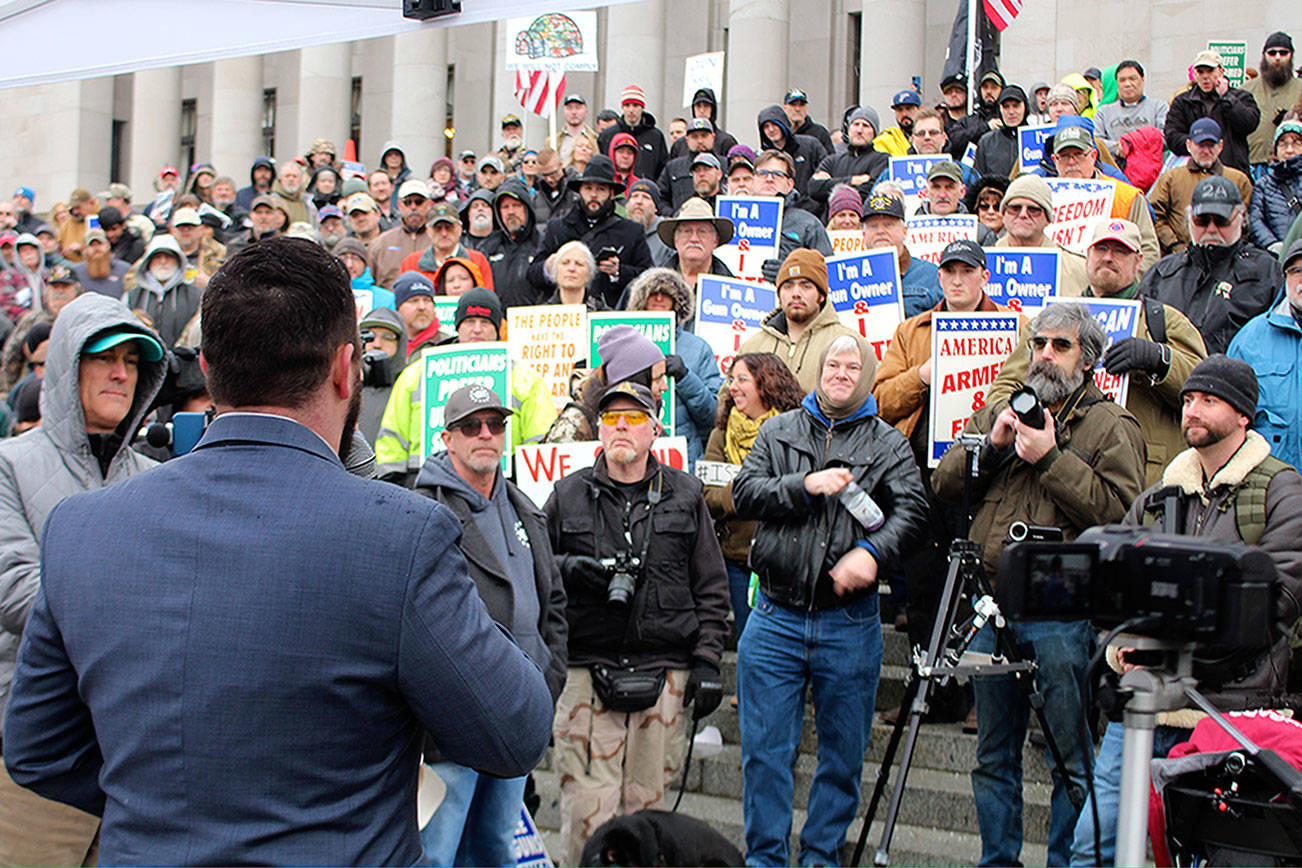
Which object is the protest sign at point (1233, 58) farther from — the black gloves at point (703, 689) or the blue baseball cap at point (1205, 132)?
the black gloves at point (703, 689)

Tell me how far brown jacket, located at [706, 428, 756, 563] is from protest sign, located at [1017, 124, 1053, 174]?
23.3 feet

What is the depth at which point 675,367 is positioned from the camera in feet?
28.0

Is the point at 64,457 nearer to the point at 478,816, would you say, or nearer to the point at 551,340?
the point at 478,816

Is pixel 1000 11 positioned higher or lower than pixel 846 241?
higher

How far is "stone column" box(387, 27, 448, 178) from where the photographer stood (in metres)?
32.2

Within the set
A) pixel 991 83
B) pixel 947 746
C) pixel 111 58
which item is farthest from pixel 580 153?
pixel 111 58

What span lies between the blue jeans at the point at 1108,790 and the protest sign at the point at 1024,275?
13.5 ft

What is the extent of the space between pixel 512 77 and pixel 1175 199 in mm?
19631

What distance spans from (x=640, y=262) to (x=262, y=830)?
10301mm

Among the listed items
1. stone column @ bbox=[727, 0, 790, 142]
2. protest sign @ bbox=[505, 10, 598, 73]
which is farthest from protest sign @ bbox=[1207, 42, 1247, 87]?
stone column @ bbox=[727, 0, 790, 142]

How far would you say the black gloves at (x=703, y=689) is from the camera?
626cm

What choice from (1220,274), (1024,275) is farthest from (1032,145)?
(1220,274)

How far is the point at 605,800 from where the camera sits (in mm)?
6262

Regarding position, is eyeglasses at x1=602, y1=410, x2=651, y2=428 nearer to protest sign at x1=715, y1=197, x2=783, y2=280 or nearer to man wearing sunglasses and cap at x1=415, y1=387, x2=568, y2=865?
man wearing sunglasses and cap at x1=415, y1=387, x2=568, y2=865
